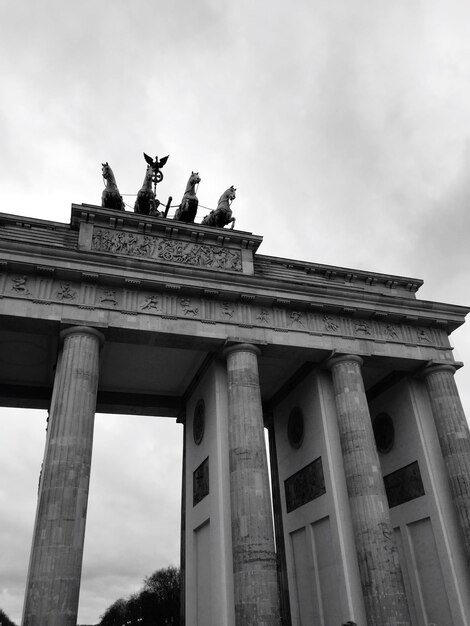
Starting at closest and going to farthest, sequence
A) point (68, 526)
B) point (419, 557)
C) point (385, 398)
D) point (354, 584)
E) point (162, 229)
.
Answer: point (68, 526)
point (354, 584)
point (419, 557)
point (162, 229)
point (385, 398)

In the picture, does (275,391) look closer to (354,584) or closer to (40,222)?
(354,584)

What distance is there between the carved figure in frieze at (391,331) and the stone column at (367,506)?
2.22 metres

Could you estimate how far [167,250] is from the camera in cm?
2198

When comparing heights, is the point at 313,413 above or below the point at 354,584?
above

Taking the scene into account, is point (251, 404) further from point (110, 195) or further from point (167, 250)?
point (110, 195)

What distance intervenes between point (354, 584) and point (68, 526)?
32.4 feet

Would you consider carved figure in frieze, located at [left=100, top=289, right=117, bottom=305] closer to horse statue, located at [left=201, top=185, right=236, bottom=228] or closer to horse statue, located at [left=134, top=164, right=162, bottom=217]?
horse statue, located at [left=134, top=164, right=162, bottom=217]

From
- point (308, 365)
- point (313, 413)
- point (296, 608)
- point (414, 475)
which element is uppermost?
point (308, 365)

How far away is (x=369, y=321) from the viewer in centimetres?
2267

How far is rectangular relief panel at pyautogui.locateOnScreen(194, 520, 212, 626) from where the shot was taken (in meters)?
18.9

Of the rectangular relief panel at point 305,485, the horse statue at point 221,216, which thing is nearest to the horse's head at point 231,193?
the horse statue at point 221,216

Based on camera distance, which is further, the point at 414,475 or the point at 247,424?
the point at 414,475

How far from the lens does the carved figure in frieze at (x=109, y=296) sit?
19.1 metres

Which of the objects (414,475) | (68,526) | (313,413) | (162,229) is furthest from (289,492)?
(162,229)
